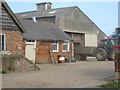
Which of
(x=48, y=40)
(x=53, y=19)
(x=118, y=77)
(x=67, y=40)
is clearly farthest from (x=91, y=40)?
(x=118, y=77)

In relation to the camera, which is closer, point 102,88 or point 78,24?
point 102,88

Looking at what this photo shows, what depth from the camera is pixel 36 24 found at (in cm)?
4034

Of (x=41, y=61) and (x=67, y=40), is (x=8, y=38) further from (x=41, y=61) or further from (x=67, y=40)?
(x=67, y=40)

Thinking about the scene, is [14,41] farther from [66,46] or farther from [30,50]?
[66,46]

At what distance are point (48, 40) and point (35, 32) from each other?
1.67m

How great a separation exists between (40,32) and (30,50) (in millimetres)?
4045

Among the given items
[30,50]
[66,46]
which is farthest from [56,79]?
[66,46]

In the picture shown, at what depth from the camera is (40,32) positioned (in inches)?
1479

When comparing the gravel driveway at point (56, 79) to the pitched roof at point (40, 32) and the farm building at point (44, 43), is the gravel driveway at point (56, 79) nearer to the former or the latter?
the farm building at point (44, 43)

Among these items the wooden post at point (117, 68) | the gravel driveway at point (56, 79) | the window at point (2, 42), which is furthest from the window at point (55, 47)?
the wooden post at point (117, 68)

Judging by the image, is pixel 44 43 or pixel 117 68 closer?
pixel 117 68

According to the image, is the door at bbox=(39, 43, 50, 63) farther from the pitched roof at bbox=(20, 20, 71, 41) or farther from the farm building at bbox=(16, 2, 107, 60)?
the farm building at bbox=(16, 2, 107, 60)

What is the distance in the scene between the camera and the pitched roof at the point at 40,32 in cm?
3516

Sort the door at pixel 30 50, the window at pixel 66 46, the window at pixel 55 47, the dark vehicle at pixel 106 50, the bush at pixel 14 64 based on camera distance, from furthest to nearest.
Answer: the window at pixel 66 46 → the dark vehicle at pixel 106 50 → the window at pixel 55 47 → the door at pixel 30 50 → the bush at pixel 14 64
